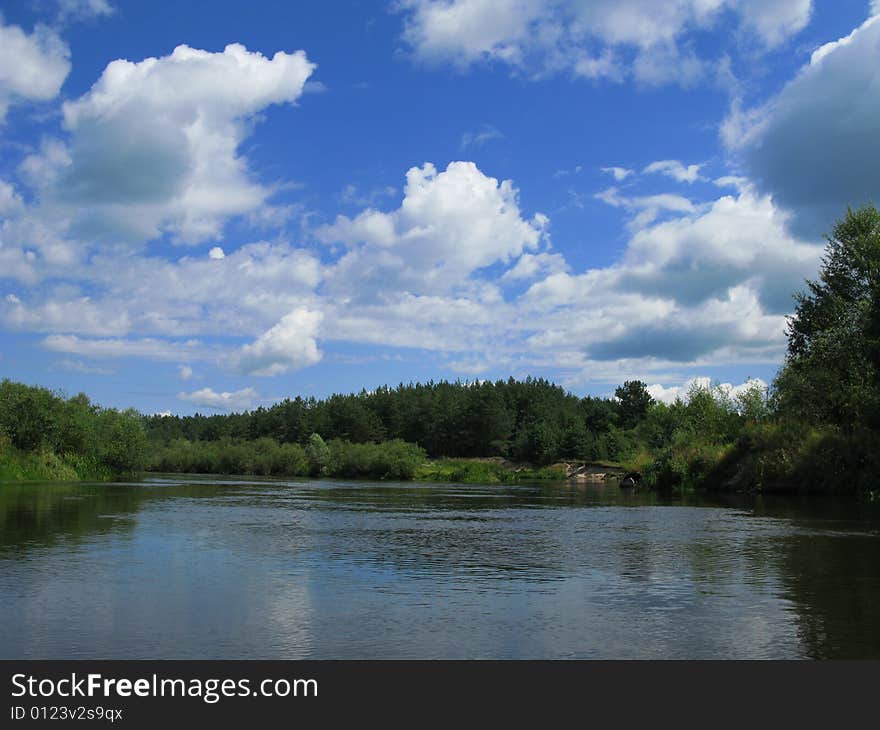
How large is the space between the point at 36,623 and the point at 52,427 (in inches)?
2638

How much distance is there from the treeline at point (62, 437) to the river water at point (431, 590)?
40927 mm

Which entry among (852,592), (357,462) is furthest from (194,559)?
(357,462)

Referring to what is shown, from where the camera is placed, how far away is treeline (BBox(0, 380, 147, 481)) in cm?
6969

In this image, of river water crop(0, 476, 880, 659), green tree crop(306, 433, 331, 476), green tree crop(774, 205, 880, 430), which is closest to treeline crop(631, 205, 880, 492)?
green tree crop(774, 205, 880, 430)

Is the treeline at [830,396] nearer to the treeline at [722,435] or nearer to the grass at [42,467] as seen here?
the treeline at [722,435]

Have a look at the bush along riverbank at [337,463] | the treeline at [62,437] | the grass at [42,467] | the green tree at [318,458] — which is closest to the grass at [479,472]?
the bush along riverbank at [337,463]

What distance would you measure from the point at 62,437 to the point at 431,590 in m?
71.2

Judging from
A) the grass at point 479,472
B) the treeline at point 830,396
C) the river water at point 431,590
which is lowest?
the grass at point 479,472

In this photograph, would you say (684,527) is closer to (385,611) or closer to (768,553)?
(768,553)

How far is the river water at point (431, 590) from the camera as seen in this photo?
11898 millimetres

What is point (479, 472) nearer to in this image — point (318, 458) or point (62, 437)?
point (318, 458)

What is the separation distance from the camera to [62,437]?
254 ft

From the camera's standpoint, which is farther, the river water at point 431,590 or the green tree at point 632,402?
the green tree at point 632,402

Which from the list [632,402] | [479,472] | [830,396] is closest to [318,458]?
[479,472]
